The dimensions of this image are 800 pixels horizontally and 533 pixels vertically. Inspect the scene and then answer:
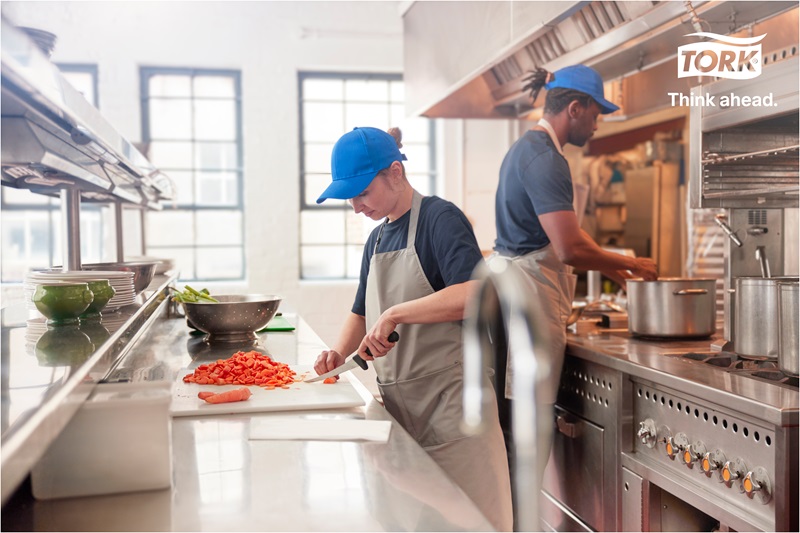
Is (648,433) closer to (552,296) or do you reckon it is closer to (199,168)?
(552,296)

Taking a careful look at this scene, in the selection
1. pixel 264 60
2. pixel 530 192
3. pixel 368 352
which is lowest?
pixel 368 352

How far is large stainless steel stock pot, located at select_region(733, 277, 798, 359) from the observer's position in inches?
79.2

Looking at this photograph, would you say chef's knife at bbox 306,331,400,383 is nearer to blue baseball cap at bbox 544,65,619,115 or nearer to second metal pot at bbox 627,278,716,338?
second metal pot at bbox 627,278,716,338

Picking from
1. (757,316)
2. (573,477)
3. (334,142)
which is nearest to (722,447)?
(757,316)

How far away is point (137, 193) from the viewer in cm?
382

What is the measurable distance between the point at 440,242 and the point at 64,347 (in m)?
1.01

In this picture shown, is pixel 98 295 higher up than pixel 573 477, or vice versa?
pixel 98 295

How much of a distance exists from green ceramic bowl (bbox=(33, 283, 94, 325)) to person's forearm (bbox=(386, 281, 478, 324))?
2.51ft

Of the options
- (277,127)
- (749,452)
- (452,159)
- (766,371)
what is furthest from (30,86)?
(452,159)

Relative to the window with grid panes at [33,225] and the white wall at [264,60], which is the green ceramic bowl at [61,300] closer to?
the white wall at [264,60]

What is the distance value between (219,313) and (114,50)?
13.4 ft

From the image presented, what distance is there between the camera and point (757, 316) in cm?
205

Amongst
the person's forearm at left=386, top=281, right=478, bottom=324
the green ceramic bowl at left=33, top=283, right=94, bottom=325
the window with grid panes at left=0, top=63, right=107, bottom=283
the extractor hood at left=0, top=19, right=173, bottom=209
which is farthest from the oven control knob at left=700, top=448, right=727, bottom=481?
the window with grid panes at left=0, top=63, right=107, bottom=283

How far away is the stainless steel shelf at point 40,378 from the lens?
91 centimetres
